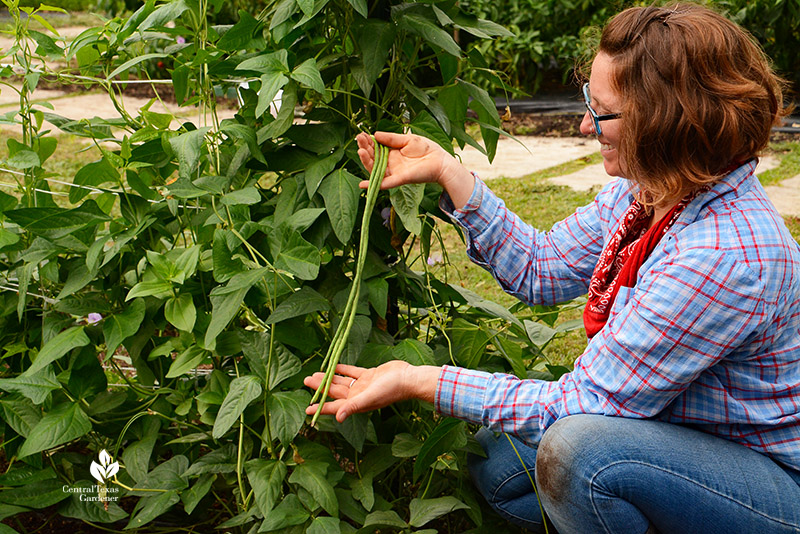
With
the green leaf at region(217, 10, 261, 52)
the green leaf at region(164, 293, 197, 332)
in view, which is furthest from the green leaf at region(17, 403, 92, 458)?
the green leaf at region(217, 10, 261, 52)

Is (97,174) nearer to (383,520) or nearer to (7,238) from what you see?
(7,238)

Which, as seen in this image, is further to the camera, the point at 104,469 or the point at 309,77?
the point at 104,469

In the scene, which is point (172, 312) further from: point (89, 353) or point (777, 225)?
point (777, 225)

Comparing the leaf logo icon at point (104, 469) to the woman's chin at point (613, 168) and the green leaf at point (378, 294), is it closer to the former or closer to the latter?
the green leaf at point (378, 294)

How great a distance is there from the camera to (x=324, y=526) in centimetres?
125

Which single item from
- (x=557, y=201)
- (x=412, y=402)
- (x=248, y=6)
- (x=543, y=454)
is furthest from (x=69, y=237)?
(x=248, y=6)

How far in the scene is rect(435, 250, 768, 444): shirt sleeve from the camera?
1.20m

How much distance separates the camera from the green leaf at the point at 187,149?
127 cm

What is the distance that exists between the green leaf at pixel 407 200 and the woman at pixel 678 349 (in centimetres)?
3

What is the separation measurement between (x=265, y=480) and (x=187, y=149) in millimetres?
526

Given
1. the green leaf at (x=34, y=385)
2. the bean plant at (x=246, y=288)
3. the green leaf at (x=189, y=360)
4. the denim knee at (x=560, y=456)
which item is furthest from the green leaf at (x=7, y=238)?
the denim knee at (x=560, y=456)

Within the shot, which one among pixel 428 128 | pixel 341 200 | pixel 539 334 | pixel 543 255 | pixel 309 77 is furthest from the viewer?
pixel 539 334

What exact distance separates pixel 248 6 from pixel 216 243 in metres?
5.52

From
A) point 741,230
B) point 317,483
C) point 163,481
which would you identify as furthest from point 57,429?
point 741,230
